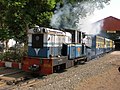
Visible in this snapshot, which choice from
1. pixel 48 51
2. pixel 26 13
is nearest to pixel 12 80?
pixel 48 51

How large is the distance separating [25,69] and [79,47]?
4.70 m

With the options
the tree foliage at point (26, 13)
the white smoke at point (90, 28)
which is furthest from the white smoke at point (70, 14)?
the white smoke at point (90, 28)

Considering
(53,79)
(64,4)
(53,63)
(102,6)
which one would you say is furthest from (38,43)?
(102,6)

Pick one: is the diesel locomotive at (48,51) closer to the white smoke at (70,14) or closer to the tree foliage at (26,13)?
the white smoke at (70,14)

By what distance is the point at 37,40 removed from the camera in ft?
43.6

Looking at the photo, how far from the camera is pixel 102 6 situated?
80.7ft

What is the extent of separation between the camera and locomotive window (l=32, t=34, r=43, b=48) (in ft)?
43.2

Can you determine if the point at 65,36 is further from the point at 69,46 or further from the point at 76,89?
the point at 76,89

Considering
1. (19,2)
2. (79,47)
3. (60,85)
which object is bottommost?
(60,85)

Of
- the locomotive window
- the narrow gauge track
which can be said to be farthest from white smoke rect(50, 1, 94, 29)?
the narrow gauge track

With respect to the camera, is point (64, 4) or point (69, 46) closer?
point (69, 46)

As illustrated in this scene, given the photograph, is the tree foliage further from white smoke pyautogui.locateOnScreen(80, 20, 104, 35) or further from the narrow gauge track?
white smoke pyautogui.locateOnScreen(80, 20, 104, 35)

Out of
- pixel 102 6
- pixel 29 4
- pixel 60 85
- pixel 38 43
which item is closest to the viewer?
pixel 60 85

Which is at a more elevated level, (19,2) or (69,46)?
(19,2)
